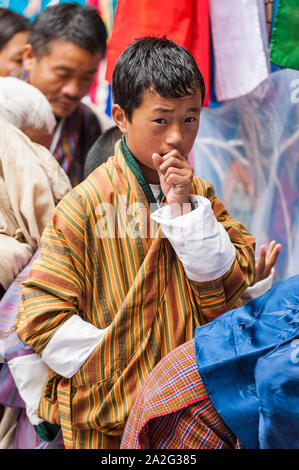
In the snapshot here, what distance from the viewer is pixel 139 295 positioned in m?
→ 1.05

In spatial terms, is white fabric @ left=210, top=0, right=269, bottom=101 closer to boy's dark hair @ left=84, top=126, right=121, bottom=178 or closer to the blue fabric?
boy's dark hair @ left=84, top=126, right=121, bottom=178

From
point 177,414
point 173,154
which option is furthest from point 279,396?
point 173,154

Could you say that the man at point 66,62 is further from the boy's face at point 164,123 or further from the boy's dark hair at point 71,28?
the boy's face at point 164,123

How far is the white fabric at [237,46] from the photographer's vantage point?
1.61 m

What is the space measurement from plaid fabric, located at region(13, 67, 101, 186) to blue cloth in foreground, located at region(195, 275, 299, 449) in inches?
38.5

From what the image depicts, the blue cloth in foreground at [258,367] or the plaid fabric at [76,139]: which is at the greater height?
the plaid fabric at [76,139]

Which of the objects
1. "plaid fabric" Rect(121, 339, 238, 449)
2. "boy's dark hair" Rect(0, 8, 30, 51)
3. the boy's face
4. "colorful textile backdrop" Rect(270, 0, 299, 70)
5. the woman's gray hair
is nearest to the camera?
"plaid fabric" Rect(121, 339, 238, 449)

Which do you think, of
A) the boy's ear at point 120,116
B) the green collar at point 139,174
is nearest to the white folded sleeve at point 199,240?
the green collar at point 139,174

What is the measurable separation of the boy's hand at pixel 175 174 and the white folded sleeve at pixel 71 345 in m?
0.30

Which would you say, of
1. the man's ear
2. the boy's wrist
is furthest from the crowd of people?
the man's ear

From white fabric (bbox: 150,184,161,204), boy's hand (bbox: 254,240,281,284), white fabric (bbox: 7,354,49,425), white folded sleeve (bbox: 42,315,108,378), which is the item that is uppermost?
white fabric (bbox: 150,184,161,204)

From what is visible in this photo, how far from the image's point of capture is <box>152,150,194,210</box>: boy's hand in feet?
3.25

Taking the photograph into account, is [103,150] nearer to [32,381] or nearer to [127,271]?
[127,271]

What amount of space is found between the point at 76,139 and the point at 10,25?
537mm
